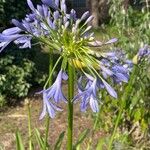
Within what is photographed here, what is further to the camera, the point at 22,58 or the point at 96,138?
the point at 22,58

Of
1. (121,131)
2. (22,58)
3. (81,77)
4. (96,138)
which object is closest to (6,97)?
(22,58)

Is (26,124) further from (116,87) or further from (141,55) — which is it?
(141,55)

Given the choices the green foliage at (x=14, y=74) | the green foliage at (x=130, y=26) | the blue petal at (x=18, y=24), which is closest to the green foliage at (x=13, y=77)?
the green foliage at (x=14, y=74)

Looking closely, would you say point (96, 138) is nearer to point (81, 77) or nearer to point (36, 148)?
point (36, 148)

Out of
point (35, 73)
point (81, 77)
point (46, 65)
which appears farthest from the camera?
point (46, 65)

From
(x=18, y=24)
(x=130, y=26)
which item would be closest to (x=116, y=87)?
(x=130, y=26)

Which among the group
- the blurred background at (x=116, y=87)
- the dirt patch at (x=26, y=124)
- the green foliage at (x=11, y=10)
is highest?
the green foliage at (x=11, y=10)

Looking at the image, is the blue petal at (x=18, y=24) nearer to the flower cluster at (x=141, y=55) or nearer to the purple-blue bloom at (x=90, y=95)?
the purple-blue bloom at (x=90, y=95)

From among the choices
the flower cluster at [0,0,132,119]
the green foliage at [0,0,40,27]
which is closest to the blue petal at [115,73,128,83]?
the flower cluster at [0,0,132,119]
